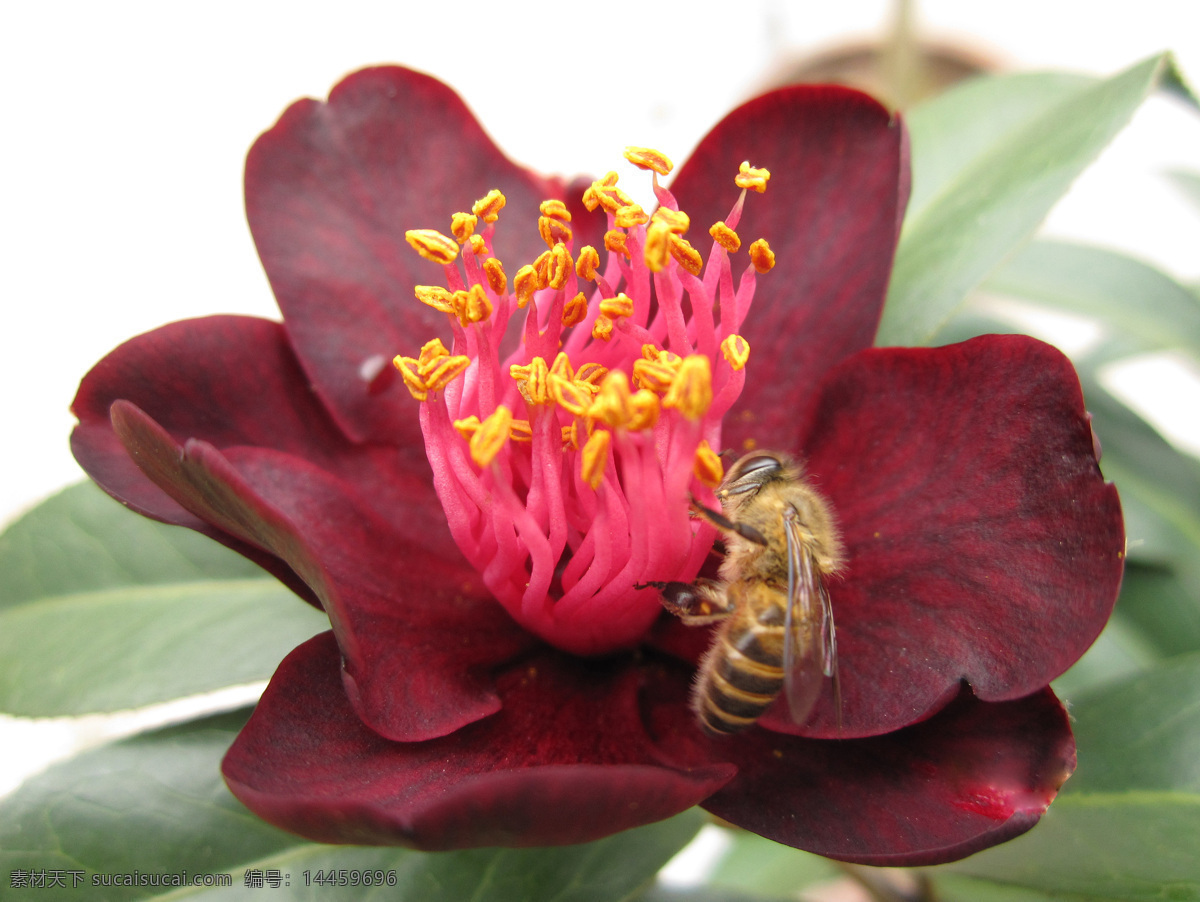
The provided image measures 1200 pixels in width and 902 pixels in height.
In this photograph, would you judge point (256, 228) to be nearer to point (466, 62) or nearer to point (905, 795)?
point (905, 795)

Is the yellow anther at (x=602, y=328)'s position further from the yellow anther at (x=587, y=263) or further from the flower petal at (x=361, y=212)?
the flower petal at (x=361, y=212)

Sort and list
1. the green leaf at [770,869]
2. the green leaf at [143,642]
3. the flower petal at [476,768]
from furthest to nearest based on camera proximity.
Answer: the green leaf at [770,869]
the green leaf at [143,642]
the flower petal at [476,768]

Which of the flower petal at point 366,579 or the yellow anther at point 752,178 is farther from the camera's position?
the yellow anther at point 752,178

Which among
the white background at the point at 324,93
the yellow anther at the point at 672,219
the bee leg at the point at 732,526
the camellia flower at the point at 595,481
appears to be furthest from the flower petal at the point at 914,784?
the white background at the point at 324,93

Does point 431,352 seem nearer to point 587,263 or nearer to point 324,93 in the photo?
point 587,263

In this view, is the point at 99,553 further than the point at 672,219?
Yes

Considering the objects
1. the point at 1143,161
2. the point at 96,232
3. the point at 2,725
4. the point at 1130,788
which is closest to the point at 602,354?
the point at 1130,788

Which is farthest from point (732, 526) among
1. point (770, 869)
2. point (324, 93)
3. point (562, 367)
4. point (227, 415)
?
point (324, 93)
